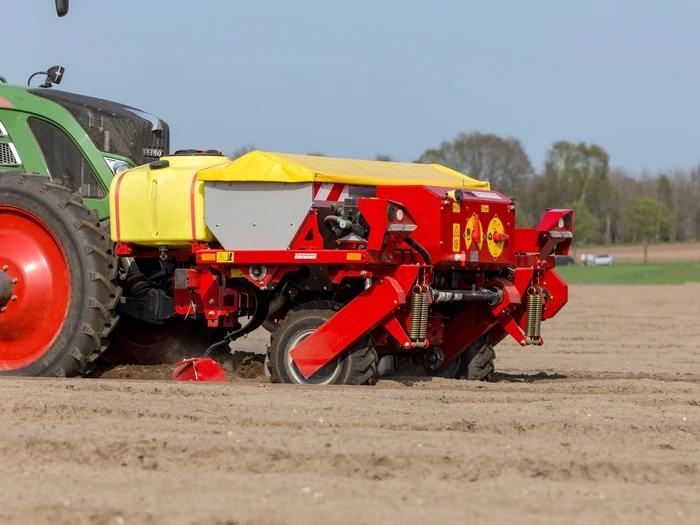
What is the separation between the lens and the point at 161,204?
8242 mm

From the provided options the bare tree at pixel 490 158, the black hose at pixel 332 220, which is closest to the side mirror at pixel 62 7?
the black hose at pixel 332 220

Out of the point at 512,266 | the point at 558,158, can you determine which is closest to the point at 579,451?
the point at 512,266

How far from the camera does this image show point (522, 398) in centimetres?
706

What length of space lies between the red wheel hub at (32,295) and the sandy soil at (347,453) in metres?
0.78

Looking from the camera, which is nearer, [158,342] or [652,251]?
[158,342]

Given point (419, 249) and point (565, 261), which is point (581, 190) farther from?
point (419, 249)

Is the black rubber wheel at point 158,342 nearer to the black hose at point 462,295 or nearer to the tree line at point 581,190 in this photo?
the black hose at point 462,295

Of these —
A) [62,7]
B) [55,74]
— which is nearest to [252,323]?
[62,7]

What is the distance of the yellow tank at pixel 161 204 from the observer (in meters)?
8.11

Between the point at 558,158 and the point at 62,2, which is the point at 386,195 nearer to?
the point at 62,2

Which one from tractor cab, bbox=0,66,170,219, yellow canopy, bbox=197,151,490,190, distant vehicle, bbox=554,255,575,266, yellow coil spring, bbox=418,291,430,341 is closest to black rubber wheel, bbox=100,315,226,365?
tractor cab, bbox=0,66,170,219

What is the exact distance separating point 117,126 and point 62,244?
179cm

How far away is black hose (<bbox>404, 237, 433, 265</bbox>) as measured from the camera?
25.4 ft

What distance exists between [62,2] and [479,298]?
3819 millimetres
